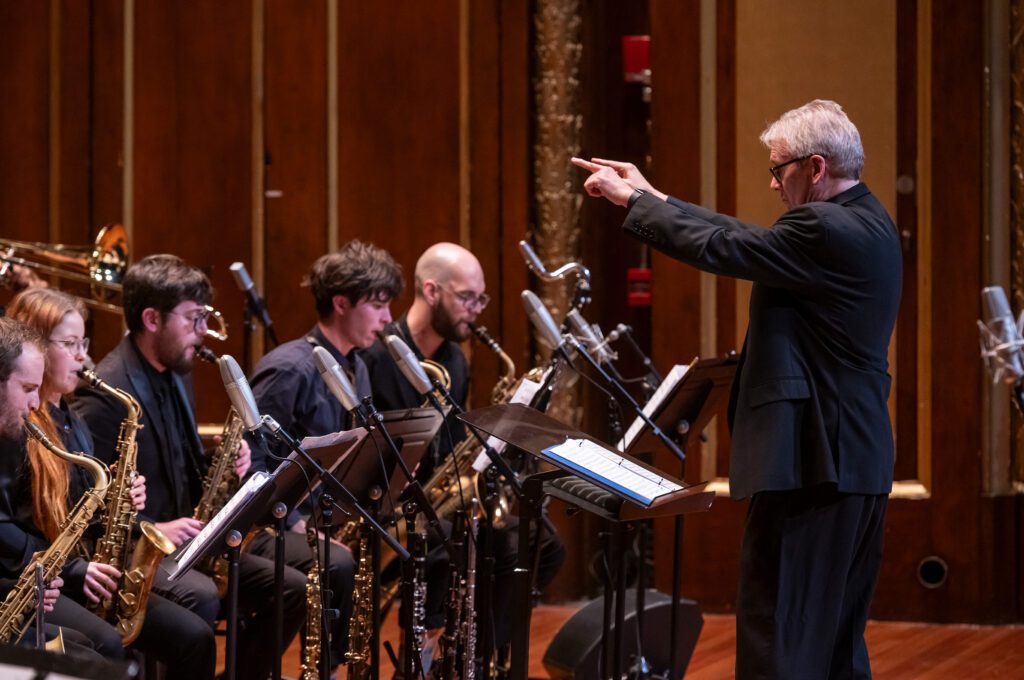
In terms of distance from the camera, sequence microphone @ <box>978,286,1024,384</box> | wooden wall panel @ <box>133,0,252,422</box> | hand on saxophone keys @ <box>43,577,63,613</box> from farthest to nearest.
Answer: wooden wall panel @ <box>133,0,252,422</box>, hand on saxophone keys @ <box>43,577,63,613</box>, microphone @ <box>978,286,1024,384</box>

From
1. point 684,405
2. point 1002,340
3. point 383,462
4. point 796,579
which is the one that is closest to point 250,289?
point 383,462

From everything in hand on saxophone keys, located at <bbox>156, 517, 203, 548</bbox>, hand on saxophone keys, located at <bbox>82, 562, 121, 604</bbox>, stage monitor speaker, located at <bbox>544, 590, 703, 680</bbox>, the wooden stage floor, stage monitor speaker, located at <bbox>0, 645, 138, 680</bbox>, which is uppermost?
stage monitor speaker, located at <bbox>0, 645, 138, 680</bbox>

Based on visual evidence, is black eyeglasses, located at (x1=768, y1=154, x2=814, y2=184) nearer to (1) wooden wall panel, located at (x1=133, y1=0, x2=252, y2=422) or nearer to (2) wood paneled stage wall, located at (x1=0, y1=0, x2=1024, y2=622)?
(2) wood paneled stage wall, located at (x1=0, y1=0, x2=1024, y2=622)

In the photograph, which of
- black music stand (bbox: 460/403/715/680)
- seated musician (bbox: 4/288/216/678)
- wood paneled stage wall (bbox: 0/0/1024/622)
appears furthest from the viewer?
wood paneled stage wall (bbox: 0/0/1024/622)

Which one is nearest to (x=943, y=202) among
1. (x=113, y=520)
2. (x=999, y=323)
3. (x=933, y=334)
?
(x=933, y=334)

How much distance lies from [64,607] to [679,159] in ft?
11.9

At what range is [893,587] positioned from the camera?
20.1ft

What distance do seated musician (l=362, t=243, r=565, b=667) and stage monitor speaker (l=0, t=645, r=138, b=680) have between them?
295cm

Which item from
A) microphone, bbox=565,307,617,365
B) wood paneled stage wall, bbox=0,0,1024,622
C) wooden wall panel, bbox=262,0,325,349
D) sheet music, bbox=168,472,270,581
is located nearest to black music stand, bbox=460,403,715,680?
sheet music, bbox=168,472,270,581

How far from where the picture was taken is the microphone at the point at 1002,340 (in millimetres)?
2883

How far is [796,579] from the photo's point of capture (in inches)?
133

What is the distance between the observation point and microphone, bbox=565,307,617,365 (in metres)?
4.57

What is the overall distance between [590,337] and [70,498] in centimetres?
175

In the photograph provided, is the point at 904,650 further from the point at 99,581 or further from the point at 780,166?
the point at 99,581
